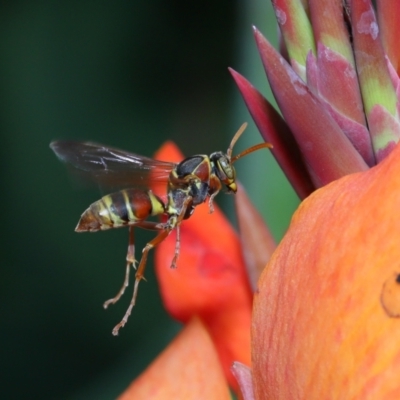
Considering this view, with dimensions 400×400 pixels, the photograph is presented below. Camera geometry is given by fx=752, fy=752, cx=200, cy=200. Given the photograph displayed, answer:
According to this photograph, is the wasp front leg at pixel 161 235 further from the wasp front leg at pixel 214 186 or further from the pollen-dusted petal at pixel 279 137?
the pollen-dusted petal at pixel 279 137

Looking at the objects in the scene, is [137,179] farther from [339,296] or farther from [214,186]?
[339,296]

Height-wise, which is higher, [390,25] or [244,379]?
[390,25]

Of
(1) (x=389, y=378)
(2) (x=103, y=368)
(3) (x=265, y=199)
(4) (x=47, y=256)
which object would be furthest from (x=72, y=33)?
(1) (x=389, y=378)

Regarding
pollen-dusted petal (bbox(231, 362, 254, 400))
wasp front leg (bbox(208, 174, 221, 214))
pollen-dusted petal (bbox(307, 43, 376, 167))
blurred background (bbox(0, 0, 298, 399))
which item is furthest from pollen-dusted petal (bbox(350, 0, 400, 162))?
blurred background (bbox(0, 0, 298, 399))

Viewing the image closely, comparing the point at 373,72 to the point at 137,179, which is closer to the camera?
the point at 373,72

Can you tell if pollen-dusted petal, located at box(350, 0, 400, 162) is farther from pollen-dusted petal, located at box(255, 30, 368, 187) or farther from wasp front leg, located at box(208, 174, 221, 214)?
wasp front leg, located at box(208, 174, 221, 214)

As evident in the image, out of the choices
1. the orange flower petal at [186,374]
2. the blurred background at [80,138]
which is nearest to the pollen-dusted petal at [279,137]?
the orange flower petal at [186,374]

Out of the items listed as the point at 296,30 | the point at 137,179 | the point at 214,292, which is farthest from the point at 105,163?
the point at 296,30
